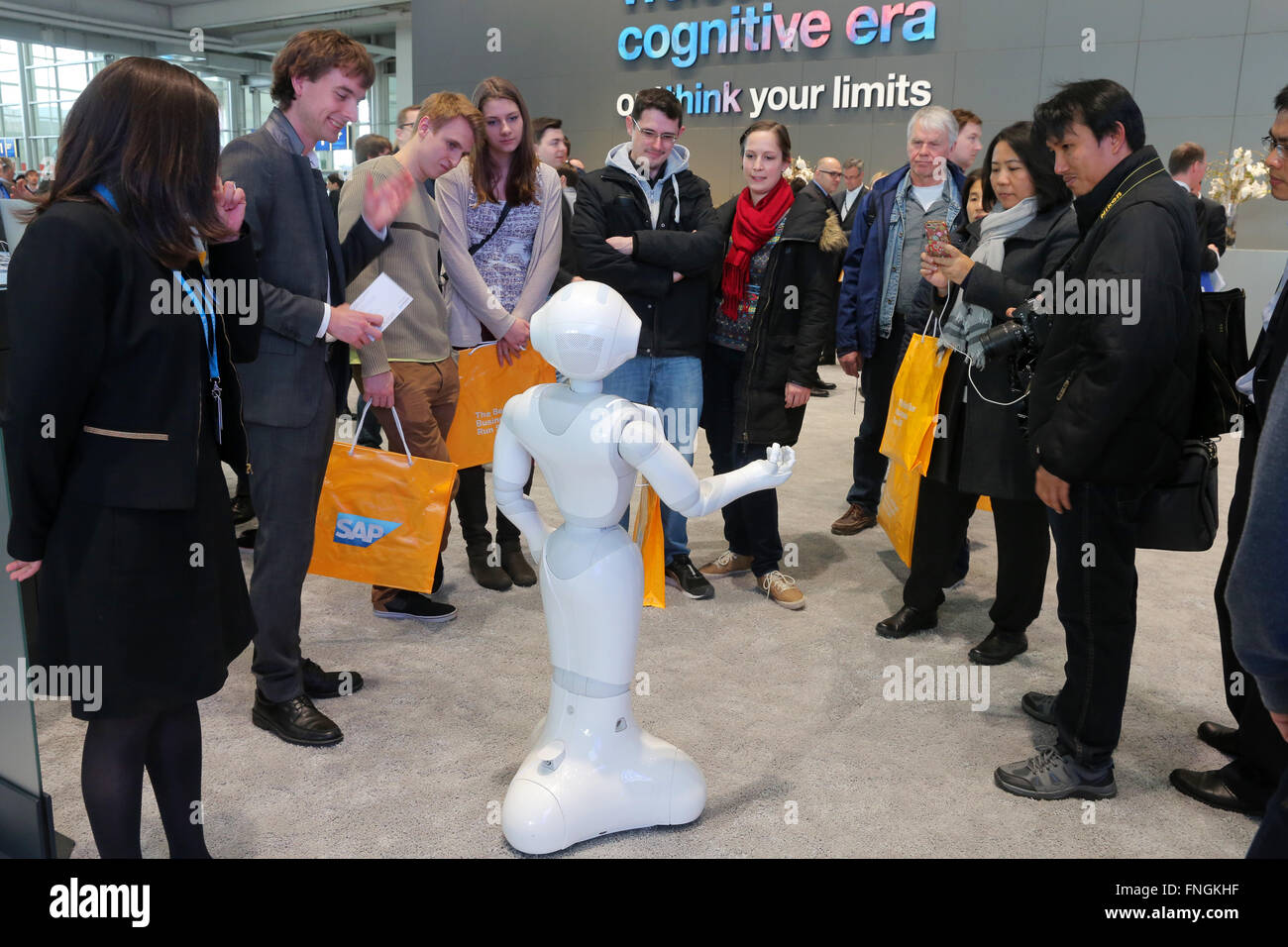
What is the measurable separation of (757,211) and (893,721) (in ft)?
6.34

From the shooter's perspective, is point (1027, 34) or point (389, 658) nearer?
point (389, 658)

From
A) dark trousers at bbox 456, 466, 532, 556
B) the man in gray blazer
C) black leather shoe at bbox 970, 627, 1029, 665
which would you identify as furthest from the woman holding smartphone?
black leather shoe at bbox 970, 627, 1029, 665

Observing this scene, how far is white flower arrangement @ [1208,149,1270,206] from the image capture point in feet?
26.5

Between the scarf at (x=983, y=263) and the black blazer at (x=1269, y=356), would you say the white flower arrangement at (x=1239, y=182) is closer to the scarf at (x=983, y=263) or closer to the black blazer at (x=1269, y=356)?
the scarf at (x=983, y=263)

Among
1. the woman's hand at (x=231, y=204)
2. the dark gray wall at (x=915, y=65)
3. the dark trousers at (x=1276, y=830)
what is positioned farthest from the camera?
the dark gray wall at (x=915, y=65)

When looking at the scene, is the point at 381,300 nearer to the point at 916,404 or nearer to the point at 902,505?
the point at 916,404

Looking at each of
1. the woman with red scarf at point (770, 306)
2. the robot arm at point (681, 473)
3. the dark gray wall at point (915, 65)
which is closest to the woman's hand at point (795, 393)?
the woman with red scarf at point (770, 306)

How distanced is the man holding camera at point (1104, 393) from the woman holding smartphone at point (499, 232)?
1.81 meters

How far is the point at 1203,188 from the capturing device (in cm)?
885

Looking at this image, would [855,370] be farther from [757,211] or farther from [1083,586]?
[1083,586]

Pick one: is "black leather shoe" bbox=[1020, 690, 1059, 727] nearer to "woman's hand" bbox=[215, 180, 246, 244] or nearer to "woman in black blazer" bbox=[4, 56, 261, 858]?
"woman in black blazer" bbox=[4, 56, 261, 858]

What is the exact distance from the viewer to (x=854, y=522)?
183 inches

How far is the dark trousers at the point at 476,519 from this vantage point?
393cm
